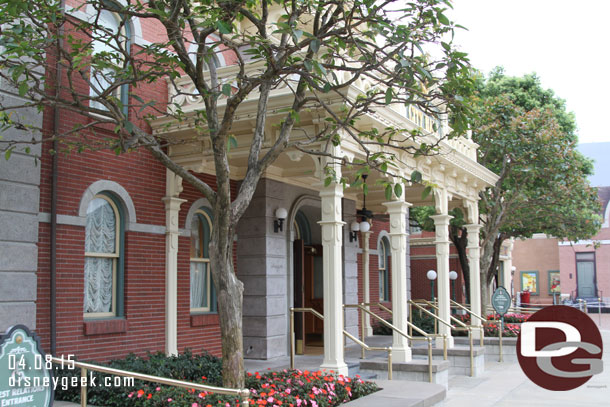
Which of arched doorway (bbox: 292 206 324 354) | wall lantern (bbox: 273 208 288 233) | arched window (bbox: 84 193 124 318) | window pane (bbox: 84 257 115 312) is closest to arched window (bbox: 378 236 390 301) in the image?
arched doorway (bbox: 292 206 324 354)

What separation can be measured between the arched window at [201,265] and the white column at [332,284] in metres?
3.50

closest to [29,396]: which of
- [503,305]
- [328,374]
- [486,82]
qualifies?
[328,374]

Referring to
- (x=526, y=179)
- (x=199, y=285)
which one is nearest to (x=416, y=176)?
(x=199, y=285)

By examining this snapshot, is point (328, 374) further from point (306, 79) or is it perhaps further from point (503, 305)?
point (503, 305)

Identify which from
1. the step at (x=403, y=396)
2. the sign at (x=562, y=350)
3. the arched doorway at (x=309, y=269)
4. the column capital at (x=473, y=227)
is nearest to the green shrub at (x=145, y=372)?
the step at (x=403, y=396)

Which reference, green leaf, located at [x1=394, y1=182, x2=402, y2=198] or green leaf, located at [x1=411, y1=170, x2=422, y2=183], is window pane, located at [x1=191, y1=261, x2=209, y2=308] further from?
green leaf, located at [x1=411, y1=170, x2=422, y2=183]

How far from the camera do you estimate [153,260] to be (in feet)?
35.5

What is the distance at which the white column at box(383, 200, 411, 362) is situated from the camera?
37.3 ft

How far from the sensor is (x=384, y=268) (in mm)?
19250

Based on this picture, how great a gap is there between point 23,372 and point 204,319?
20.6 feet

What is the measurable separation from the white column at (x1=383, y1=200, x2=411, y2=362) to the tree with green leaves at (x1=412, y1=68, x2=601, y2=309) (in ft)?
22.1

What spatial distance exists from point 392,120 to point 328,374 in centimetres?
449

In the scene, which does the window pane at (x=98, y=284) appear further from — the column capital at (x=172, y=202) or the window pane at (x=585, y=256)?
the window pane at (x=585, y=256)

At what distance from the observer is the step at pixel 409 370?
35.2ft
